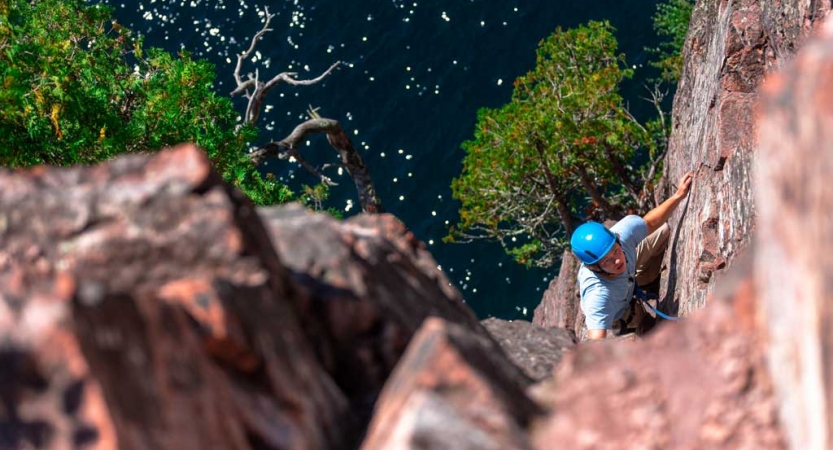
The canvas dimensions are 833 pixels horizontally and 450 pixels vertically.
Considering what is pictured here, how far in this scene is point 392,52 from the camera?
125 ft

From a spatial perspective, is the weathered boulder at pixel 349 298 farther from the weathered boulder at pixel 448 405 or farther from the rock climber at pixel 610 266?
the rock climber at pixel 610 266

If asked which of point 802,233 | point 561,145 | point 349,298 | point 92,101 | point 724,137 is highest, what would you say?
point 92,101

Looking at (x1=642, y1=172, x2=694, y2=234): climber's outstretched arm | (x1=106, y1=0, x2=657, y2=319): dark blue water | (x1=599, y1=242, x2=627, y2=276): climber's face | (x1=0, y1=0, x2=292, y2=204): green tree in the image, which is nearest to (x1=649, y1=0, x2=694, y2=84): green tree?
(x1=106, y1=0, x2=657, y2=319): dark blue water

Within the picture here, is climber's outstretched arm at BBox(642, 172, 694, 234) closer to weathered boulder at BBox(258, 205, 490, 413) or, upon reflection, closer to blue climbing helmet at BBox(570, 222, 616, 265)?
blue climbing helmet at BBox(570, 222, 616, 265)

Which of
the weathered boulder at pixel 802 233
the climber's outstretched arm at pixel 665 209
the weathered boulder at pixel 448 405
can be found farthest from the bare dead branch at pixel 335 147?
the weathered boulder at pixel 802 233

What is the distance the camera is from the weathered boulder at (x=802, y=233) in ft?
11.5

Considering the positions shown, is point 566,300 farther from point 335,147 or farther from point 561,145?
point 335,147

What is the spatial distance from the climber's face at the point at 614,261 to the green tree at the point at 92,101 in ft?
25.9

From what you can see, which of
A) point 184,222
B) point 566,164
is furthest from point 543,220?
point 184,222

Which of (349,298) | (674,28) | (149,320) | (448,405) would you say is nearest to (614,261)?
(349,298)

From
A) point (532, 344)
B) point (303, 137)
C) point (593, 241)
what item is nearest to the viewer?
point (532, 344)

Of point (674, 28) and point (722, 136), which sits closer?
point (722, 136)

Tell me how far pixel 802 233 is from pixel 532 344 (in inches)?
167

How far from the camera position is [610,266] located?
1235cm
